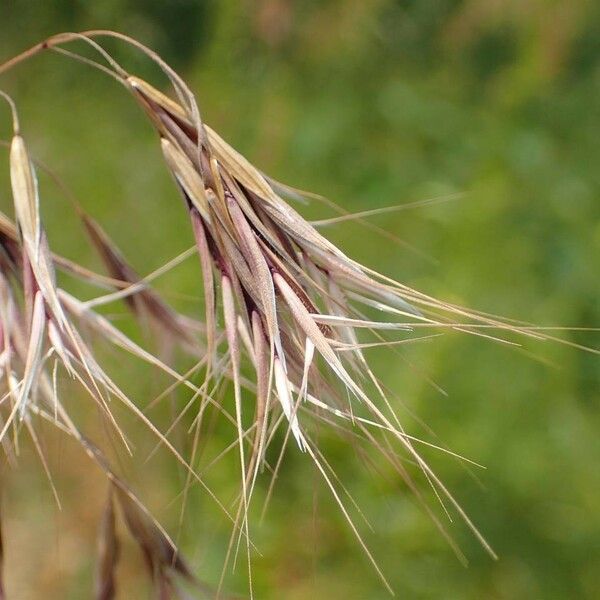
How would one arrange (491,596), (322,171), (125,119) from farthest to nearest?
(125,119) → (322,171) → (491,596)

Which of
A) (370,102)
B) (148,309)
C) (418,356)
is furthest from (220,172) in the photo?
(370,102)

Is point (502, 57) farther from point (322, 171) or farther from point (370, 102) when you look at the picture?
point (322, 171)

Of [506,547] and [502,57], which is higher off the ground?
[502,57]

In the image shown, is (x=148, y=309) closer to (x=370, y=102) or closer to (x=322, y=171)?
(x=322, y=171)

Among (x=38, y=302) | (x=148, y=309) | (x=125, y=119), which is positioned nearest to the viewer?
(x=38, y=302)

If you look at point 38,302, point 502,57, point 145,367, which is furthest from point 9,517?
point 502,57

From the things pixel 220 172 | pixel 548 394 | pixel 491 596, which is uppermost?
pixel 220 172

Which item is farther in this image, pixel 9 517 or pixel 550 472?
pixel 9 517
